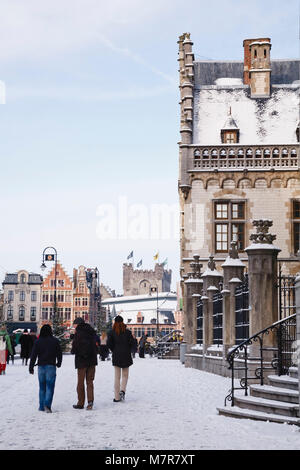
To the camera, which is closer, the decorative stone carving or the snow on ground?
the snow on ground

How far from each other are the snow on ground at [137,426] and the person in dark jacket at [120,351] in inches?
14.2

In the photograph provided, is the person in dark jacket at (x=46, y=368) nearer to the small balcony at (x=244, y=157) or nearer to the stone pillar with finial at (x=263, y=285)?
the stone pillar with finial at (x=263, y=285)

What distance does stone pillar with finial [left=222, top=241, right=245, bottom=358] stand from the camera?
20.4 m

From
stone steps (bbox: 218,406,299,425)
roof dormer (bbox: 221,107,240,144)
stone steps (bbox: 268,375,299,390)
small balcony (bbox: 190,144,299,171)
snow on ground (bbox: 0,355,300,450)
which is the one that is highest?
roof dormer (bbox: 221,107,240,144)

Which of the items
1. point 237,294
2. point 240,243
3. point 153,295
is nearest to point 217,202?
point 240,243

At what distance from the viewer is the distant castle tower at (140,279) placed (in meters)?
161

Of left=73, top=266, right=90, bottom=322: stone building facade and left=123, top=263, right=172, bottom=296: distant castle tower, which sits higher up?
left=123, top=263, right=172, bottom=296: distant castle tower

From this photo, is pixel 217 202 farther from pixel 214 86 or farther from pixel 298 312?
pixel 298 312

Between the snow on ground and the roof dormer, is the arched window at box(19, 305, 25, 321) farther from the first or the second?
the snow on ground

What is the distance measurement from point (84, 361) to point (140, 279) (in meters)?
149

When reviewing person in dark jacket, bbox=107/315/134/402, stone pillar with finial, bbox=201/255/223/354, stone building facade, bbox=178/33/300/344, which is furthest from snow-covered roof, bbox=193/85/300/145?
person in dark jacket, bbox=107/315/134/402

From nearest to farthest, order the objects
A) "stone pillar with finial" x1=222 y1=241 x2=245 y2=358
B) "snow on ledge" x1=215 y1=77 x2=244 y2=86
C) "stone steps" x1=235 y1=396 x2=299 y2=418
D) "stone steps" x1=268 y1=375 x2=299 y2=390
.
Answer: "stone steps" x1=235 y1=396 x2=299 y2=418
"stone steps" x1=268 y1=375 x2=299 y2=390
"stone pillar with finial" x1=222 y1=241 x2=245 y2=358
"snow on ledge" x1=215 y1=77 x2=244 y2=86

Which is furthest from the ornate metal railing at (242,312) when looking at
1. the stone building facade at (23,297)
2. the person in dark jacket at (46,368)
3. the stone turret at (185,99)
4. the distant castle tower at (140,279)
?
the distant castle tower at (140,279)

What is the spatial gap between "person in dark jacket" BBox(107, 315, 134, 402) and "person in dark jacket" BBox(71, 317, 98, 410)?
4.05 feet
